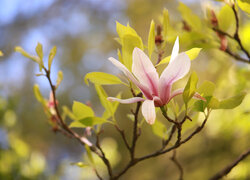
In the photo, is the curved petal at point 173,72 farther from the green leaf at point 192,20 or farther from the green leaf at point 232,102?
the green leaf at point 192,20

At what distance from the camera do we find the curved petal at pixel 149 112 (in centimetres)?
24

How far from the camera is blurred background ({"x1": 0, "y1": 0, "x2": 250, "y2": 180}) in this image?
2.67ft

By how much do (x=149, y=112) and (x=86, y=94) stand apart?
5.54ft

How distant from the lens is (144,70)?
26cm

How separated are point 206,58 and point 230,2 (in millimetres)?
1042

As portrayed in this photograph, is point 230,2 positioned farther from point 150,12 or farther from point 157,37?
point 150,12

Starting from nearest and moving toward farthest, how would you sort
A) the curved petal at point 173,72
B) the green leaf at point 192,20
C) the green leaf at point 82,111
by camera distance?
the curved petal at point 173,72, the green leaf at point 82,111, the green leaf at point 192,20

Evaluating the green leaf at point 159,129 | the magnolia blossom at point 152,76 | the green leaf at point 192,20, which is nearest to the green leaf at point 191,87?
the magnolia blossom at point 152,76

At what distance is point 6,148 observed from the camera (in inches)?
36.5

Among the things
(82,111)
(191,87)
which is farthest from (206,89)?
(82,111)

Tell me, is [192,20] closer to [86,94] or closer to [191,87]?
[191,87]

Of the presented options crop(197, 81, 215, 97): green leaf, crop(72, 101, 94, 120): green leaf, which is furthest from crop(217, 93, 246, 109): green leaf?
crop(72, 101, 94, 120): green leaf

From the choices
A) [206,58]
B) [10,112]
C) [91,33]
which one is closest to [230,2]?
[10,112]

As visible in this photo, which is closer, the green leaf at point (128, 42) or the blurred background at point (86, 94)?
the green leaf at point (128, 42)
